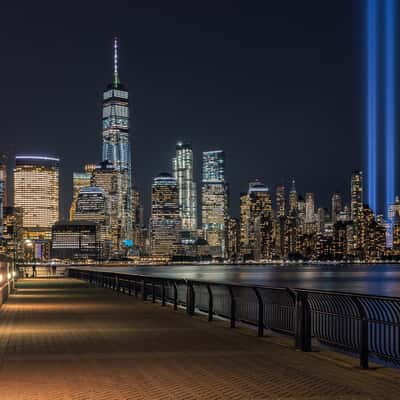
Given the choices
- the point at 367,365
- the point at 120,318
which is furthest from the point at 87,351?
the point at 120,318

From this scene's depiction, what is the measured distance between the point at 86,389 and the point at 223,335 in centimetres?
825

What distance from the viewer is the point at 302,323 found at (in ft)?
53.6

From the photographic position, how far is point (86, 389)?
38.3ft

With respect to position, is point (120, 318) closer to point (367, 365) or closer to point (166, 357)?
point (166, 357)

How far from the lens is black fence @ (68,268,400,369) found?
46.1 feet

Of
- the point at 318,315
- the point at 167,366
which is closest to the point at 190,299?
the point at 318,315

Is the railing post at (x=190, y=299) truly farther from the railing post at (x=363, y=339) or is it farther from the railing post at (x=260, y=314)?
the railing post at (x=363, y=339)

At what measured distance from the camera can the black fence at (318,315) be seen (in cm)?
1406

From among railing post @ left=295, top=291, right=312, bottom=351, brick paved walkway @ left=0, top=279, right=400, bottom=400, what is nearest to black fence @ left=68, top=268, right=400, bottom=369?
railing post @ left=295, top=291, right=312, bottom=351

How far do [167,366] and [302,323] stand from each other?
3390 millimetres

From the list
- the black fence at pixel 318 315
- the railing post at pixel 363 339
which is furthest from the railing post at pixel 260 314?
the railing post at pixel 363 339

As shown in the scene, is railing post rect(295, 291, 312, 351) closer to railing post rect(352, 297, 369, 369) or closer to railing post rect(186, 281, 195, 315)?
railing post rect(352, 297, 369, 369)

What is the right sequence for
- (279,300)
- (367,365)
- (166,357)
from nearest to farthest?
(367,365), (166,357), (279,300)

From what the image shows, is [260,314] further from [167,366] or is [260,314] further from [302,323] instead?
[167,366]
